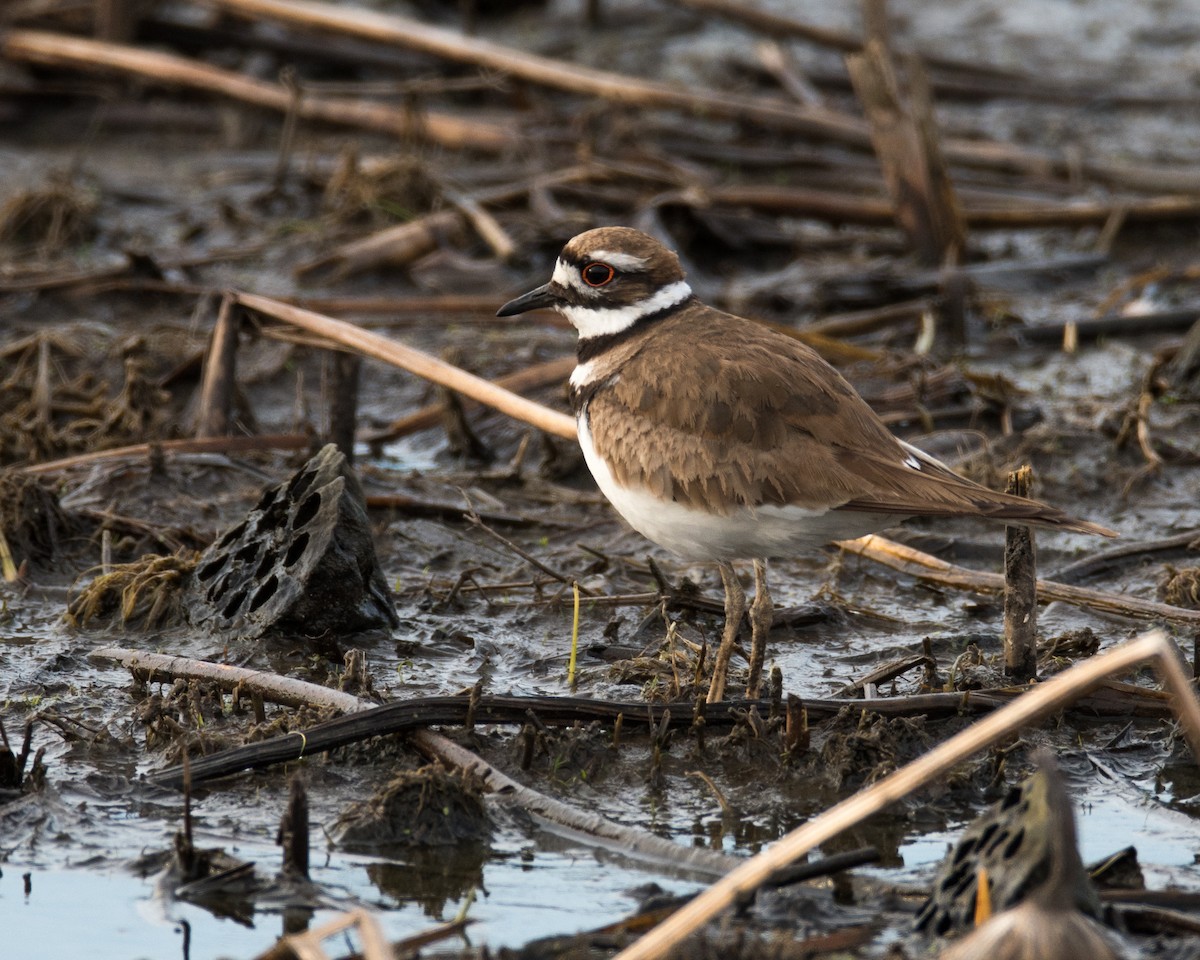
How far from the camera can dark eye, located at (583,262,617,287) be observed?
5.27 m

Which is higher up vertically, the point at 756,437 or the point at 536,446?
the point at 536,446

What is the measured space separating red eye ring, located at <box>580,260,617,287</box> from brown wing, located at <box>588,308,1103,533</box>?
38cm

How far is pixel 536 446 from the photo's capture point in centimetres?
749

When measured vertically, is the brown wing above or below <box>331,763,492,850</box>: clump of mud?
above

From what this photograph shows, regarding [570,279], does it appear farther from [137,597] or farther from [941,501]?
[137,597]

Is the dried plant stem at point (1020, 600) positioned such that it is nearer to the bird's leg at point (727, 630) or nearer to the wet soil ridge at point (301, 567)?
the bird's leg at point (727, 630)

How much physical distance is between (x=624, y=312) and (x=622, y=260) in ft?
0.56

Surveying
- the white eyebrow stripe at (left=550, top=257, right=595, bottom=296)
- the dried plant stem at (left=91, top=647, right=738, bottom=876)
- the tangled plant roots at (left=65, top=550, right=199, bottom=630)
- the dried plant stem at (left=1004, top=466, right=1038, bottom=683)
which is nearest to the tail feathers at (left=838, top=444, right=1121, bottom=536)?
the dried plant stem at (left=1004, top=466, right=1038, bottom=683)

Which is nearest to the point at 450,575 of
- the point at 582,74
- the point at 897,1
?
the point at 582,74

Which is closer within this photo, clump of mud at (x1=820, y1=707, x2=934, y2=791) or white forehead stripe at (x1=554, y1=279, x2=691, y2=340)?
clump of mud at (x1=820, y1=707, x2=934, y2=791)

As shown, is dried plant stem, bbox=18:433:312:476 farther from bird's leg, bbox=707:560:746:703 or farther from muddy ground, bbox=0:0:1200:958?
bird's leg, bbox=707:560:746:703

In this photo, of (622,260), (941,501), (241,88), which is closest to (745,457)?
(941,501)

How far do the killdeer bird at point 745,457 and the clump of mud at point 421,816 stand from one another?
1025mm

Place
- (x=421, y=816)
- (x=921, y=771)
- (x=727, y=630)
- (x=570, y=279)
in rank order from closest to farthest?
1. (x=921, y=771)
2. (x=421, y=816)
3. (x=727, y=630)
4. (x=570, y=279)
